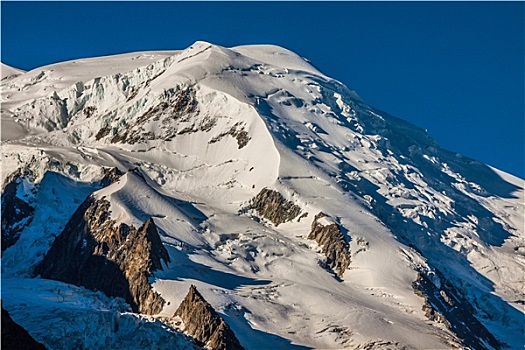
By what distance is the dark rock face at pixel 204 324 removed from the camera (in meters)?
171

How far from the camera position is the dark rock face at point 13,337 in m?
138

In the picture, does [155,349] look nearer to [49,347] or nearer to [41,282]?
[49,347]

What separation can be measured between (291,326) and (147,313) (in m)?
21.4

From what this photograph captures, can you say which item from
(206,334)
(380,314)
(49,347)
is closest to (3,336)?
(49,347)

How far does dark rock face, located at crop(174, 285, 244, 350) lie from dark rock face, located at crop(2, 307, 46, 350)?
32.7 m

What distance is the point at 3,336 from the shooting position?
13788 centimetres

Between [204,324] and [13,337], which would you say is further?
[204,324]

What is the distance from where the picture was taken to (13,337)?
140 meters

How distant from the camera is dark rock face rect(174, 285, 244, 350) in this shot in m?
171

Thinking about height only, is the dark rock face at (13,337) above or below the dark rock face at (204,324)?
below

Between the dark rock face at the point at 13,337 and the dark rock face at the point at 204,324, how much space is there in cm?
3266

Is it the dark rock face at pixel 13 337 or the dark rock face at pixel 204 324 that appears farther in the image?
the dark rock face at pixel 204 324

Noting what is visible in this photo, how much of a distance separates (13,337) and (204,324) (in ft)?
126

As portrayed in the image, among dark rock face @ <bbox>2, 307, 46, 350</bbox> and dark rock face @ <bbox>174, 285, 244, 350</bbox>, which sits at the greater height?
dark rock face @ <bbox>174, 285, 244, 350</bbox>
